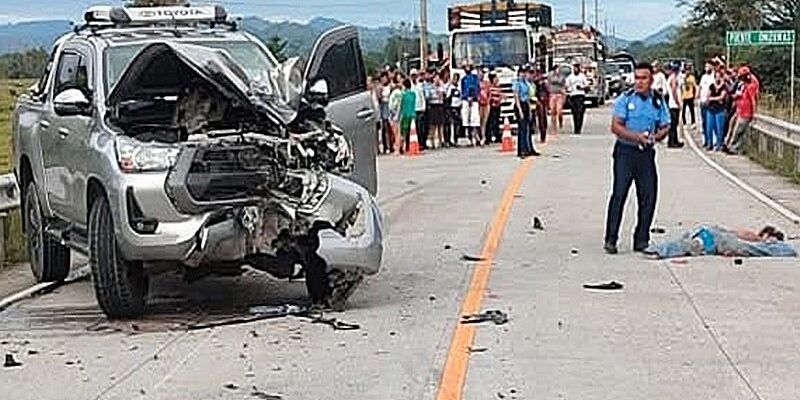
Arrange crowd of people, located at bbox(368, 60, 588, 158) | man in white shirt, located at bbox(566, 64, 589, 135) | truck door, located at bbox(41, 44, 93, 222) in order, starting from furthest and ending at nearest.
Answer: man in white shirt, located at bbox(566, 64, 589, 135)
crowd of people, located at bbox(368, 60, 588, 158)
truck door, located at bbox(41, 44, 93, 222)

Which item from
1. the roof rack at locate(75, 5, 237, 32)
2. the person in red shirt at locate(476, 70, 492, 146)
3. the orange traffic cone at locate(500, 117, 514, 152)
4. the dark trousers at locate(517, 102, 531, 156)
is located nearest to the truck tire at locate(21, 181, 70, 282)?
the roof rack at locate(75, 5, 237, 32)

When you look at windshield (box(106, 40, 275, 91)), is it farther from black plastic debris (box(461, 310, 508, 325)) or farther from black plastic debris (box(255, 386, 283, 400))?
black plastic debris (box(255, 386, 283, 400))

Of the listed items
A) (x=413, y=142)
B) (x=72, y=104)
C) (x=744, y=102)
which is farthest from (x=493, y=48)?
(x=72, y=104)

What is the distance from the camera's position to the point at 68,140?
12.4 meters

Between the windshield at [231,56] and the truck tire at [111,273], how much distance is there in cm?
124

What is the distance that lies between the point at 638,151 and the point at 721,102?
53.7 ft

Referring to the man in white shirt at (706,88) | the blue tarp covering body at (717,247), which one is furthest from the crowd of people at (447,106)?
the blue tarp covering body at (717,247)

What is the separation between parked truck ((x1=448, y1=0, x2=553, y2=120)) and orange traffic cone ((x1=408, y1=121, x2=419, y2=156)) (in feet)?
20.3

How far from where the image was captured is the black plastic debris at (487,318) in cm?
1087

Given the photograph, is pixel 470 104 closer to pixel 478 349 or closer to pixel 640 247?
pixel 640 247

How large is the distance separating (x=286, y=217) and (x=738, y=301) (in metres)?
3.37

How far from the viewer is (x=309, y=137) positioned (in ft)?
37.6

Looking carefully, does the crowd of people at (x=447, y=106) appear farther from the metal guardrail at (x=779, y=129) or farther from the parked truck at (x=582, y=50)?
the parked truck at (x=582, y=50)

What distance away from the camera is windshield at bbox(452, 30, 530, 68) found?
4081 centimetres
